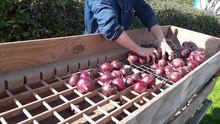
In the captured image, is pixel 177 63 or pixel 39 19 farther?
pixel 39 19

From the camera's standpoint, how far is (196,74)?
7.36ft

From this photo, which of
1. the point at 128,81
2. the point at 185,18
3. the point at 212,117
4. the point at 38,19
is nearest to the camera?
the point at 128,81

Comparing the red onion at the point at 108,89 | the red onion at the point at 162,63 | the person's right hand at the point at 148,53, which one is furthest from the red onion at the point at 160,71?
the red onion at the point at 108,89

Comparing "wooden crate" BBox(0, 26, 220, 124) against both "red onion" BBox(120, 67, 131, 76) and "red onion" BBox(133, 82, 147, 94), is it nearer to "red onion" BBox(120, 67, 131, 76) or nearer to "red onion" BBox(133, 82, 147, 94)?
"red onion" BBox(133, 82, 147, 94)

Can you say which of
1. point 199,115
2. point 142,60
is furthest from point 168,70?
point 199,115

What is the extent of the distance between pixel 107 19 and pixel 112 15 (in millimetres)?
53

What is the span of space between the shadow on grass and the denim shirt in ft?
6.02

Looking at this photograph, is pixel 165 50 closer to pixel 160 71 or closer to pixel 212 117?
pixel 160 71

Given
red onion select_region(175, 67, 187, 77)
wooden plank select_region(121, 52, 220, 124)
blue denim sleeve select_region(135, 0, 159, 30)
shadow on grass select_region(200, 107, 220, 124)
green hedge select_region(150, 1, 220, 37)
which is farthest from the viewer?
green hedge select_region(150, 1, 220, 37)

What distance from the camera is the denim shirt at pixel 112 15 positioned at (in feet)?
7.70

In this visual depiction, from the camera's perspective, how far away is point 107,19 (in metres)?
2.32

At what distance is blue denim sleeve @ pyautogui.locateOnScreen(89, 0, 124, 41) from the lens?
91.6 inches

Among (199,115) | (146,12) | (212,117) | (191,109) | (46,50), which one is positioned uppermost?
(146,12)

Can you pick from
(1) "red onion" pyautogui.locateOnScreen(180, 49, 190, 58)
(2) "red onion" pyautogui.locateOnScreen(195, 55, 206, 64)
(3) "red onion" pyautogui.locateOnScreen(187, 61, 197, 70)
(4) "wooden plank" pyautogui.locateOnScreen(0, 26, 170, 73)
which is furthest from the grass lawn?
Result: (4) "wooden plank" pyautogui.locateOnScreen(0, 26, 170, 73)
